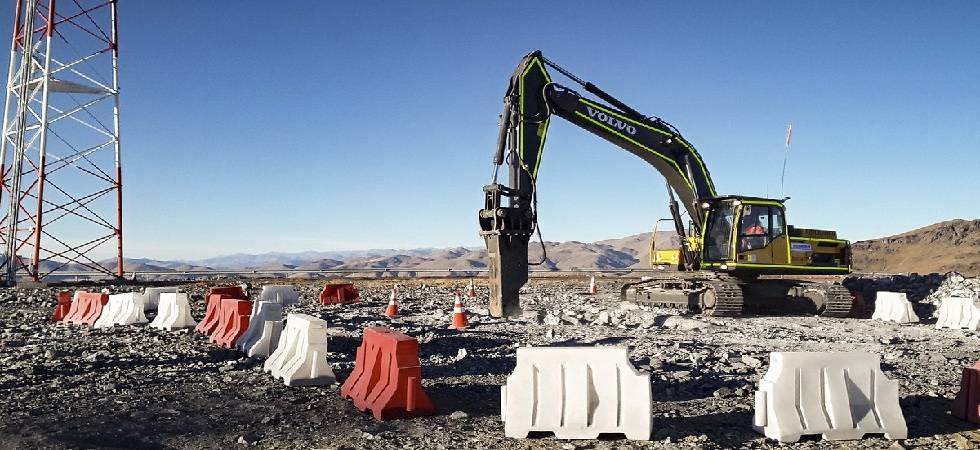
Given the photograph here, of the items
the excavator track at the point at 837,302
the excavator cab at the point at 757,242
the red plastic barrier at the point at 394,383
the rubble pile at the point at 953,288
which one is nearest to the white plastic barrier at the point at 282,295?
the excavator cab at the point at 757,242

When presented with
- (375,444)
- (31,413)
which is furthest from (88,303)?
(375,444)

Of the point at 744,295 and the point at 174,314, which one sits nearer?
the point at 174,314

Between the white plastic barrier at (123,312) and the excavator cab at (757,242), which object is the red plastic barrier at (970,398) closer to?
the excavator cab at (757,242)

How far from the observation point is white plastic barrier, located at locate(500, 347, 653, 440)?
5762mm

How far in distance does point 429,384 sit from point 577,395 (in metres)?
2.82

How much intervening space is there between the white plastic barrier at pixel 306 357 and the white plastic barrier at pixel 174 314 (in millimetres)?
6173

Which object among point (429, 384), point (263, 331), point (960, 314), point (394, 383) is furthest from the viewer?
point (960, 314)

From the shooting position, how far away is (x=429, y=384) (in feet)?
26.8

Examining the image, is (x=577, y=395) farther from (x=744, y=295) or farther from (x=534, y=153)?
(x=744, y=295)

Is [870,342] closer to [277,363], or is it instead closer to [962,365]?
[962,365]

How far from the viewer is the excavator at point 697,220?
15.2 metres

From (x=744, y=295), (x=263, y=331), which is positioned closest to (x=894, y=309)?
(x=744, y=295)

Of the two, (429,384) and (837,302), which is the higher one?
(837,302)

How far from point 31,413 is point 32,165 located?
22.7 m
